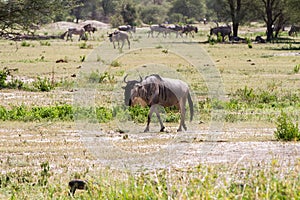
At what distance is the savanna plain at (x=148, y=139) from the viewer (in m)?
7.54

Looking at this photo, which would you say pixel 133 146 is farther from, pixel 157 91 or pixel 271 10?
pixel 271 10

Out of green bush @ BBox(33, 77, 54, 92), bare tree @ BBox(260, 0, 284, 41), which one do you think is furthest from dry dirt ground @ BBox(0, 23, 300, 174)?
bare tree @ BBox(260, 0, 284, 41)

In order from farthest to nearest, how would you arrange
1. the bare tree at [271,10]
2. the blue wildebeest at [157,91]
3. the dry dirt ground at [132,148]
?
the bare tree at [271,10] < the blue wildebeest at [157,91] < the dry dirt ground at [132,148]

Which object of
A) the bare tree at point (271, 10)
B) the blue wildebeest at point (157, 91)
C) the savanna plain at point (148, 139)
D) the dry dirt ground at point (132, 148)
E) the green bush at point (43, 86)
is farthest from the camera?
the bare tree at point (271, 10)

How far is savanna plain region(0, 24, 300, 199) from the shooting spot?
7.54m

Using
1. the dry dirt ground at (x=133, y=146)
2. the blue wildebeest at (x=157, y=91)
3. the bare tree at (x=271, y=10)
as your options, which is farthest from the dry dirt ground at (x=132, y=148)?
the bare tree at (x=271, y=10)

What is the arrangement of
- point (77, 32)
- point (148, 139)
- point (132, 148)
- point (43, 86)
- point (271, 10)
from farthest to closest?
1. point (77, 32)
2. point (271, 10)
3. point (43, 86)
4. point (148, 139)
5. point (132, 148)

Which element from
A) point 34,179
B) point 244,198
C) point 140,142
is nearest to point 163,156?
point 140,142

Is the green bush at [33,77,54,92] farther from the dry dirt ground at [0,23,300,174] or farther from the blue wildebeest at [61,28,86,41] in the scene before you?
→ the blue wildebeest at [61,28,86,41]

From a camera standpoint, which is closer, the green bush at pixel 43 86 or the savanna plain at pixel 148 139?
the savanna plain at pixel 148 139

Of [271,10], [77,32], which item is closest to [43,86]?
[271,10]

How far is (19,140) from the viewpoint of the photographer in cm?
1330

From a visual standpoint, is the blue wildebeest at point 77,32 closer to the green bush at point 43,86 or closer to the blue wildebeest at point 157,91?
the green bush at point 43,86

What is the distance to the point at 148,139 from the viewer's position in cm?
1330
